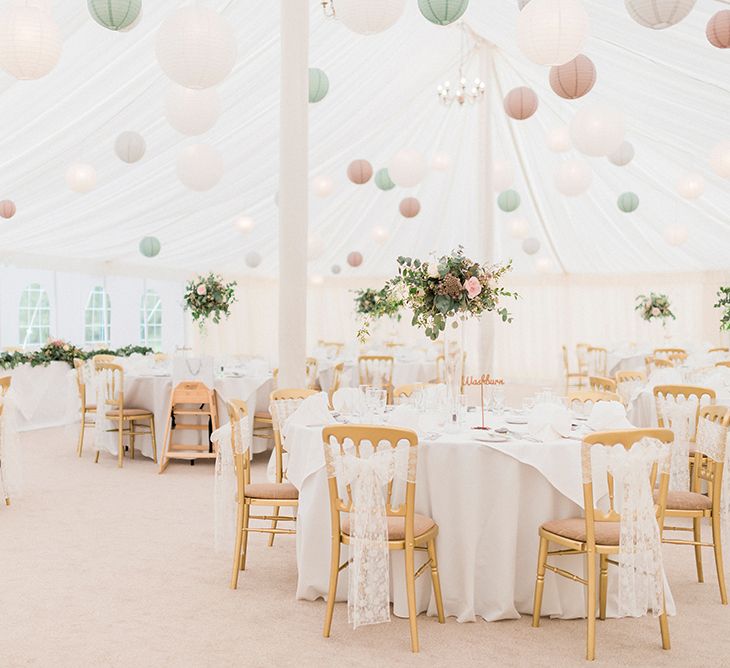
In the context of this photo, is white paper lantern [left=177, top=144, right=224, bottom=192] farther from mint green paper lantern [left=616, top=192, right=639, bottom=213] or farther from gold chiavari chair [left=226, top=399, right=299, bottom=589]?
mint green paper lantern [left=616, top=192, right=639, bottom=213]

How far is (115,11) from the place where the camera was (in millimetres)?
4457

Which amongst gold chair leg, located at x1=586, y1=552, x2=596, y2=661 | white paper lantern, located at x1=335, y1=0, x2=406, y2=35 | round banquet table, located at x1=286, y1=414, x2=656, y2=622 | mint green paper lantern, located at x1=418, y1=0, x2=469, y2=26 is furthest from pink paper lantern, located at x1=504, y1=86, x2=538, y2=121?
gold chair leg, located at x1=586, y1=552, x2=596, y2=661

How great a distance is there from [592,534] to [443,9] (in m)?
3.30

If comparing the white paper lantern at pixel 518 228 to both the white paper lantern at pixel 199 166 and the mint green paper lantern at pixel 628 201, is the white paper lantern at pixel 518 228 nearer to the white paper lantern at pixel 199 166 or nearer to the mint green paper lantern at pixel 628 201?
the mint green paper lantern at pixel 628 201

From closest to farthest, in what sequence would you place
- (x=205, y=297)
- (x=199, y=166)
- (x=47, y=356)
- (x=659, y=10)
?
(x=659, y=10) < (x=199, y=166) < (x=205, y=297) < (x=47, y=356)

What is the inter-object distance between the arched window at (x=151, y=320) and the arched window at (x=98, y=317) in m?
1.00

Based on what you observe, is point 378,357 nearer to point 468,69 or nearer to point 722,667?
point 468,69

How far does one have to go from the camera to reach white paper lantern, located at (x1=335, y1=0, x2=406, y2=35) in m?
4.65

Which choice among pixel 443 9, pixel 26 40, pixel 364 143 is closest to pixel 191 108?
pixel 26 40

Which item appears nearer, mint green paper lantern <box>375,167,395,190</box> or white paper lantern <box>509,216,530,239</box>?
mint green paper lantern <box>375,167,395,190</box>

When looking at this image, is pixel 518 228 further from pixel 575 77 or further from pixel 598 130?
pixel 575 77

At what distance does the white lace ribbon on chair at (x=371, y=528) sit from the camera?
3742mm

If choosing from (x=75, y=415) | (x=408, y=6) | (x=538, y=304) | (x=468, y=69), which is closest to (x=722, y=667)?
(x=408, y=6)

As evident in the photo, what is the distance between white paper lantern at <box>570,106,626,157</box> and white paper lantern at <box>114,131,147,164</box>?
4034 mm
